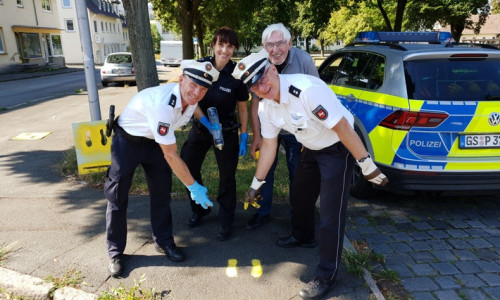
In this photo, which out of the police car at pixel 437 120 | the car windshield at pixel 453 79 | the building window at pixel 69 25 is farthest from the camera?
the building window at pixel 69 25

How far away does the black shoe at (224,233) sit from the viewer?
11.8ft

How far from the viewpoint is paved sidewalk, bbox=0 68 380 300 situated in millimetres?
A: 2914

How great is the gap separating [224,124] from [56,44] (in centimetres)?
4027

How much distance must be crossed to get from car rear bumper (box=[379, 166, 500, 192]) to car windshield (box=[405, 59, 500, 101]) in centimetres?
70

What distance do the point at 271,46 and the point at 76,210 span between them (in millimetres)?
2684

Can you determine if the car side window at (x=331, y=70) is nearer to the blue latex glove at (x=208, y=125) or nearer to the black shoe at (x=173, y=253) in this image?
the blue latex glove at (x=208, y=125)

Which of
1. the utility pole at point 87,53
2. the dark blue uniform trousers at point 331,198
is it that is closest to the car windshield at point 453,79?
the dark blue uniform trousers at point 331,198

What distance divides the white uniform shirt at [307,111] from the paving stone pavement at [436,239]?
4.27 feet

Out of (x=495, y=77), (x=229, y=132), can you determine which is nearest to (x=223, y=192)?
(x=229, y=132)

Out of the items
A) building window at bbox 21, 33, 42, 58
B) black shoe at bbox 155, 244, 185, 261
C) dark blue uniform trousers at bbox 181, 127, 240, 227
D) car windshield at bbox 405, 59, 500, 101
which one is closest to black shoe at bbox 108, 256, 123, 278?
black shoe at bbox 155, 244, 185, 261

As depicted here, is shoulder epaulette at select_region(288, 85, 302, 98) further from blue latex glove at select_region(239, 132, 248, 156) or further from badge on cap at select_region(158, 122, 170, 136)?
blue latex glove at select_region(239, 132, 248, 156)

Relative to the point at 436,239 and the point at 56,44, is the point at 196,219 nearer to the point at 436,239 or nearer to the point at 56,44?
the point at 436,239

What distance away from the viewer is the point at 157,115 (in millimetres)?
2645

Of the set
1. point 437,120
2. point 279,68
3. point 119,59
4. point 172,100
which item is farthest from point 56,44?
point 437,120
